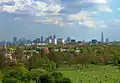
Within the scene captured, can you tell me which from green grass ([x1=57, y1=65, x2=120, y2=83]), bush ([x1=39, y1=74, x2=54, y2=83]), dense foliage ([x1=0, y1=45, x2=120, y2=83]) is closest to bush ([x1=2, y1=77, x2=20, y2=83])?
dense foliage ([x1=0, y1=45, x2=120, y2=83])

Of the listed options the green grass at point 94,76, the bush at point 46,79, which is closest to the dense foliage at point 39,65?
the bush at point 46,79

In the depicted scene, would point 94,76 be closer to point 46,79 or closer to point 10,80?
point 46,79

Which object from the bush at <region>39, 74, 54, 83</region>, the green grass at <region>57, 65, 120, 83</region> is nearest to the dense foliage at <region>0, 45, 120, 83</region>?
the bush at <region>39, 74, 54, 83</region>

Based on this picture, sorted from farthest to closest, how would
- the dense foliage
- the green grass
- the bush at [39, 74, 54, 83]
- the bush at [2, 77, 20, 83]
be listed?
the green grass, the dense foliage, the bush at [39, 74, 54, 83], the bush at [2, 77, 20, 83]

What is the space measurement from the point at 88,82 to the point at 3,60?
20289 mm

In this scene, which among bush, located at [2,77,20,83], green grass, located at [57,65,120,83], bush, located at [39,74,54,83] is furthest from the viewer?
green grass, located at [57,65,120,83]

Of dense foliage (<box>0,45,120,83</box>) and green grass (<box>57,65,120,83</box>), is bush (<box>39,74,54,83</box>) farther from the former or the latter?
green grass (<box>57,65,120,83</box>)

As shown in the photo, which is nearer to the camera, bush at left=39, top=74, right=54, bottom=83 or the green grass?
bush at left=39, top=74, right=54, bottom=83

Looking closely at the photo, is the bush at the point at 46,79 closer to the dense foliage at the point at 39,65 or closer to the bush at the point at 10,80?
the dense foliage at the point at 39,65

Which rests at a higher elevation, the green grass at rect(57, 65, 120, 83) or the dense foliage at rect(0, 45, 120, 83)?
the dense foliage at rect(0, 45, 120, 83)

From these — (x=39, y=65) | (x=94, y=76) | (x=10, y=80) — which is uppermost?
(x=10, y=80)

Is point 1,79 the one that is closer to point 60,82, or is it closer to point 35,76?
point 35,76

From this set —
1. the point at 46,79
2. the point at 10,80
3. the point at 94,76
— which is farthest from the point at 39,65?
the point at 10,80

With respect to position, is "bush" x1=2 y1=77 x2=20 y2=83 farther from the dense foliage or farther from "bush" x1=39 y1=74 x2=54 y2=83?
"bush" x1=39 y1=74 x2=54 y2=83
